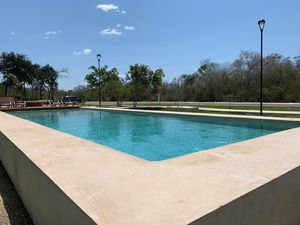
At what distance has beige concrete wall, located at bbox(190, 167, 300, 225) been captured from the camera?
1.76 m

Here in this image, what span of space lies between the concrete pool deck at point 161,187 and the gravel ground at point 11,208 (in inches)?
4.3

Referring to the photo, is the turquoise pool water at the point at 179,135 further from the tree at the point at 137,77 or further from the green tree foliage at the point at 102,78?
the green tree foliage at the point at 102,78

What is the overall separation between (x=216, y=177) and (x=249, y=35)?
69.3ft

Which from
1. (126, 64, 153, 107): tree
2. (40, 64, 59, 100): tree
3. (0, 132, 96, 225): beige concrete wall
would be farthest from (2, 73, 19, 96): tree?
(0, 132, 96, 225): beige concrete wall

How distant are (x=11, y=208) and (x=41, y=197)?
3.90ft

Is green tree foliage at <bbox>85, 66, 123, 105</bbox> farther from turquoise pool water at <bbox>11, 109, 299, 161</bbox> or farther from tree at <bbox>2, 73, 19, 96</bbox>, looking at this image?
turquoise pool water at <bbox>11, 109, 299, 161</bbox>

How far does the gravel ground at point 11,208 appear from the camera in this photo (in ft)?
10.0

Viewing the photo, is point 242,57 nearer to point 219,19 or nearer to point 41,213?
point 219,19

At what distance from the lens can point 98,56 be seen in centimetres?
2161

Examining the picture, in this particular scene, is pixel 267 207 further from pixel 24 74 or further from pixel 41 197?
pixel 24 74


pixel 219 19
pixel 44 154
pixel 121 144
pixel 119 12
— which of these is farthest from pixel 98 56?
pixel 44 154

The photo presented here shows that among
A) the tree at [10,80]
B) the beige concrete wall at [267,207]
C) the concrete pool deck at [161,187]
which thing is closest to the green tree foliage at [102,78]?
the tree at [10,80]

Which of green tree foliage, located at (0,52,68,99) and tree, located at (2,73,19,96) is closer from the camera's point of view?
tree, located at (2,73,19,96)

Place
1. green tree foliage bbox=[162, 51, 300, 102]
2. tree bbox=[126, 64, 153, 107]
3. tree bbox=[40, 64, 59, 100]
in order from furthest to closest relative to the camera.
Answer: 1. tree bbox=[40, 64, 59, 100]
2. green tree foliage bbox=[162, 51, 300, 102]
3. tree bbox=[126, 64, 153, 107]
